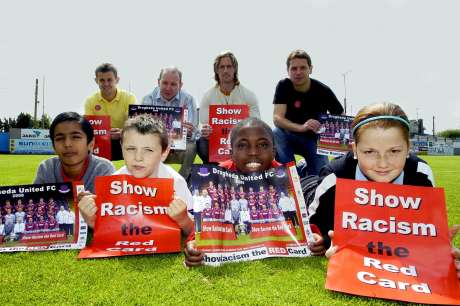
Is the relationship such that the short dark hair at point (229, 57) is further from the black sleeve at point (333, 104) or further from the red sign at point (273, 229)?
the red sign at point (273, 229)

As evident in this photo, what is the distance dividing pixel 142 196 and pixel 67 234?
24.5 inches

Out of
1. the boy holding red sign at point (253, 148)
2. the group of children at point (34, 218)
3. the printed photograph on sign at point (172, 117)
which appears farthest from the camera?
the printed photograph on sign at point (172, 117)

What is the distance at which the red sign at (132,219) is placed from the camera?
244 cm

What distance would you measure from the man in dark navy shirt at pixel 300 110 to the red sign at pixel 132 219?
2.83 m

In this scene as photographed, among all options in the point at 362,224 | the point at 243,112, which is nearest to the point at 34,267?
the point at 362,224

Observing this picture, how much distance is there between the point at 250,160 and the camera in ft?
9.97

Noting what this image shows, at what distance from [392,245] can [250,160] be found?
1.28 m

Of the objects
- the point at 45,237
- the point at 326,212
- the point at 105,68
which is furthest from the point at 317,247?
the point at 105,68

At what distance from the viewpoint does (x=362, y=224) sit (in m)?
2.14

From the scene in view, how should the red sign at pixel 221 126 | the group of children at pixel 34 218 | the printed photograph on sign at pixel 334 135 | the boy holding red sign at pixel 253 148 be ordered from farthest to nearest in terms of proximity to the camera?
the red sign at pixel 221 126 < the printed photograph on sign at pixel 334 135 < the boy holding red sign at pixel 253 148 < the group of children at pixel 34 218

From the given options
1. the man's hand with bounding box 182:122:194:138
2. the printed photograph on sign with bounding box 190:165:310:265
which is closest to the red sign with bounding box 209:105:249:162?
the man's hand with bounding box 182:122:194:138

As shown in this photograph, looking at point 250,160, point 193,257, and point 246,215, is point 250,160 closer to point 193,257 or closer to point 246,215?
point 246,215

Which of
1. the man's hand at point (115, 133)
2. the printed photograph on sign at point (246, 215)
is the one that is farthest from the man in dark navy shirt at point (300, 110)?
the printed photograph on sign at point (246, 215)

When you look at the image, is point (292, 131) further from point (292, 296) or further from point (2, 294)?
point (2, 294)
